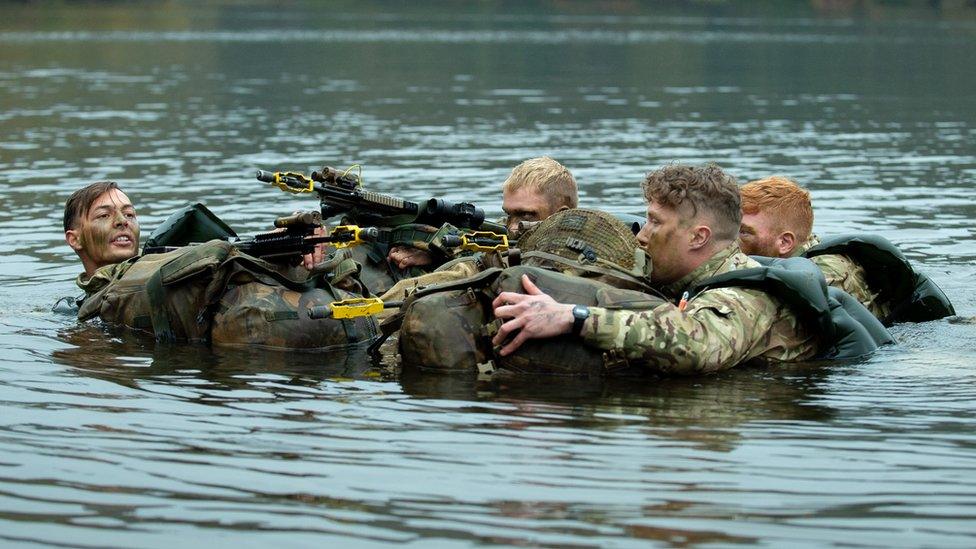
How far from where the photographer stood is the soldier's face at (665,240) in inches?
361

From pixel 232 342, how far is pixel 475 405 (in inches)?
96.3

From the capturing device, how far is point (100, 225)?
11.6m

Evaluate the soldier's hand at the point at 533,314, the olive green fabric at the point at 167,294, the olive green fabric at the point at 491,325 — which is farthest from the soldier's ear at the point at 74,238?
the soldier's hand at the point at 533,314

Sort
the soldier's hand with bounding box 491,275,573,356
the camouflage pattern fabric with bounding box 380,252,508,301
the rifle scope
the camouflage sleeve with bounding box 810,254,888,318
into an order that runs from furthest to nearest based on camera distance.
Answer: the rifle scope → the camouflage sleeve with bounding box 810,254,888,318 → the camouflage pattern fabric with bounding box 380,252,508,301 → the soldier's hand with bounding box 491,275,573,356

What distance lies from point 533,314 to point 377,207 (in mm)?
2720

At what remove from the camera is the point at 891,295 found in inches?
450

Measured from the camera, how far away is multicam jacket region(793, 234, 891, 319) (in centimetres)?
1084

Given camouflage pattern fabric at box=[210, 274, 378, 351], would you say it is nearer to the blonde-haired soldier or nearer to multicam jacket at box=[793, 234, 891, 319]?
the blonde-haired soldier

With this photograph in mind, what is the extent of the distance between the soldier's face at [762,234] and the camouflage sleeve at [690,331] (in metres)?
2.10

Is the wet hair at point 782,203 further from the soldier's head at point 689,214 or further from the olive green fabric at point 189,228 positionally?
the olive green fabric at point 189,228

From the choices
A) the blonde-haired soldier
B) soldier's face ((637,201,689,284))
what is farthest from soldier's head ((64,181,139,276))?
soldier's face ((637,201,689,284))

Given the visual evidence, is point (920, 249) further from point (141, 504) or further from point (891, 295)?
point (141, 504)

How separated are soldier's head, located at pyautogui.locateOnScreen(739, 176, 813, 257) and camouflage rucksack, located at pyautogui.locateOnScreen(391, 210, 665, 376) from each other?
1.97m

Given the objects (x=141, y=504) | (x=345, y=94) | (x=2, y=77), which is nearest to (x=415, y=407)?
(x=141, y=504)
